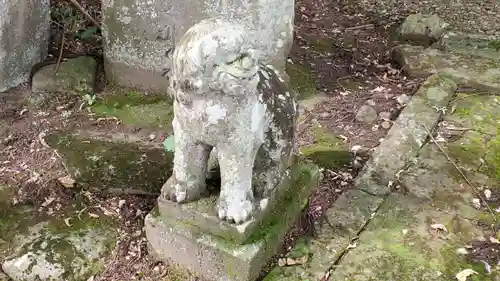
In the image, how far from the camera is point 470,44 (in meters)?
5.33

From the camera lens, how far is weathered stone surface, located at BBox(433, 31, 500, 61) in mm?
5176

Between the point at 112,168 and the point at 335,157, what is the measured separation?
1286mm

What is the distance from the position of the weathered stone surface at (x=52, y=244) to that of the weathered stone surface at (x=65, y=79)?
4.10 feet

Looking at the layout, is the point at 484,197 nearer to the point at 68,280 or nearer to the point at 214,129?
the point at 214,129

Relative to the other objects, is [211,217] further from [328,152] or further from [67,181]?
[328,152]

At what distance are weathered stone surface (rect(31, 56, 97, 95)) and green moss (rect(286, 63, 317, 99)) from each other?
1.41m

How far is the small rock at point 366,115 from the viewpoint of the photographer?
4.28 m

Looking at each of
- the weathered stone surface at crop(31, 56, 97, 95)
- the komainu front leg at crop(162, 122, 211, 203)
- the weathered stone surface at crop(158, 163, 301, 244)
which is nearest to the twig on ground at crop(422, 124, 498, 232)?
the weathered stone surface at crop(158, 163, 301, 244)

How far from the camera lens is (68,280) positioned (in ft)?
9.62

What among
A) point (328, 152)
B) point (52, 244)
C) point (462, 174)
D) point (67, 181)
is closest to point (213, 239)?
point (52, 244)

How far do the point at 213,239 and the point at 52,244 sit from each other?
0.83 metres

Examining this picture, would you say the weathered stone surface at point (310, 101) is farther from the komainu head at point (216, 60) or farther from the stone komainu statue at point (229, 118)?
the komainu head at point (216, 60)

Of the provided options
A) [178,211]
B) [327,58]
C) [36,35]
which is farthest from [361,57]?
[178,211]

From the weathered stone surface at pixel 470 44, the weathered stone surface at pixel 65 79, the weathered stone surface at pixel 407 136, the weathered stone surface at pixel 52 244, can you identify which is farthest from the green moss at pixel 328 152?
the weathered stone surface at pixel 470 44
